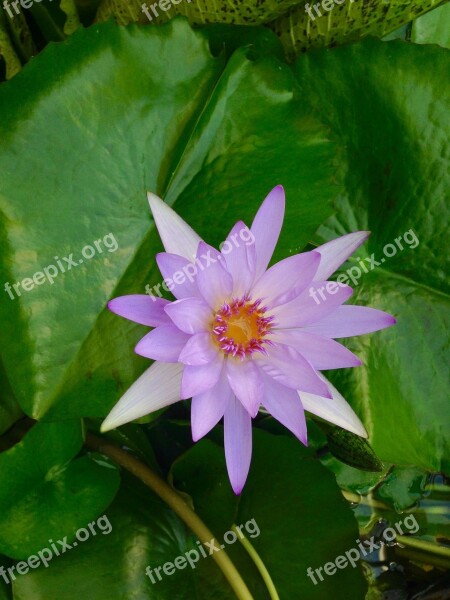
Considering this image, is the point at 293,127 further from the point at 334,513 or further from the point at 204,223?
the point at 334,513

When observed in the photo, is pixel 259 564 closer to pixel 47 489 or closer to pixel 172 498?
pixel 172 498

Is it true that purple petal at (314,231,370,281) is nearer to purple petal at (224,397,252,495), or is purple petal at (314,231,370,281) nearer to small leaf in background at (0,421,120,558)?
purple petal at (224,397,252,495)

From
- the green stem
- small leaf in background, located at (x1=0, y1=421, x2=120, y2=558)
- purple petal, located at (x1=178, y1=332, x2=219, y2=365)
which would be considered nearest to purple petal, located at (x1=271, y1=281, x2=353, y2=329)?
purple petal, located at (x1=178, y1=332, x2=219, y2=365)

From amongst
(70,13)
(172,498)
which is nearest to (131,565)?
(172,498)

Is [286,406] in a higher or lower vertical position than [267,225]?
lower

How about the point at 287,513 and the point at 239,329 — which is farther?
the point at 287,513

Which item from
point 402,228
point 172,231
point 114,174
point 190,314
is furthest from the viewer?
point 402,228

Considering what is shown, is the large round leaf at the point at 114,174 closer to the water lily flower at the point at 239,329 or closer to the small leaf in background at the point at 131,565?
the water lily flower at the point at 239,329

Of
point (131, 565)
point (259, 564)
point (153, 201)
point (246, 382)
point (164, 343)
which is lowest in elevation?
point (259, 564)
